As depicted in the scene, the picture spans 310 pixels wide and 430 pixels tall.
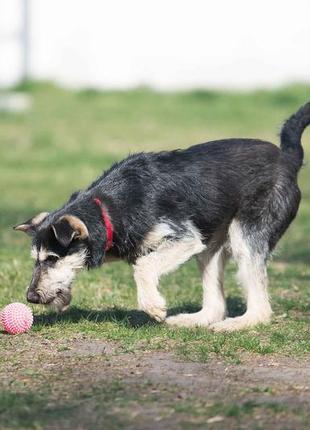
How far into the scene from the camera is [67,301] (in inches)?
316

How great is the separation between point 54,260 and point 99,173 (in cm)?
1131

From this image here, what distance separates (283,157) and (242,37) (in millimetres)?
19073

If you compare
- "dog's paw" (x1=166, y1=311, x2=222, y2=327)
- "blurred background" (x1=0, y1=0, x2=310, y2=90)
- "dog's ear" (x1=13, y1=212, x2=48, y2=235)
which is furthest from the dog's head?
"blurred background" (x1=0, y1=0, x2=310, y2=90)

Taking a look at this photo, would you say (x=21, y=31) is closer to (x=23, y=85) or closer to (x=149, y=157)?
(x=23, y=85)

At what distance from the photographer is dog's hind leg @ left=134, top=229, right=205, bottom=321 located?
314 inches

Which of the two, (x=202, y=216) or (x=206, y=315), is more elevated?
(x=202, y=216)

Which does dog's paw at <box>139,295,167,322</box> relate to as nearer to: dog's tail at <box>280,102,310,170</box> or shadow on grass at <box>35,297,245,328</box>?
shadow on grass at <box>35,297,245,328</box>

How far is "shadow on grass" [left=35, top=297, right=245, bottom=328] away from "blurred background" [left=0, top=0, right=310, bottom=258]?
1541 cm

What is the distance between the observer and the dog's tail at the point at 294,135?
8.73 meters

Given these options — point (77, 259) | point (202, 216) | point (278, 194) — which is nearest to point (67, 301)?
point (77, 259)

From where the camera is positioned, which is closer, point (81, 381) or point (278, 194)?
point (81, 381)

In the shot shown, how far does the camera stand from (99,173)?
19.2 m

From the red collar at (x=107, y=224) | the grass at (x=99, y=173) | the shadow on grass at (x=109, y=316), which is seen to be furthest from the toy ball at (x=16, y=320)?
the red collar at (x=107, y=224)

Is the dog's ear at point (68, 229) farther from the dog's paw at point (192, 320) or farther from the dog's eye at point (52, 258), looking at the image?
the dog's paw at point (192, 320)
